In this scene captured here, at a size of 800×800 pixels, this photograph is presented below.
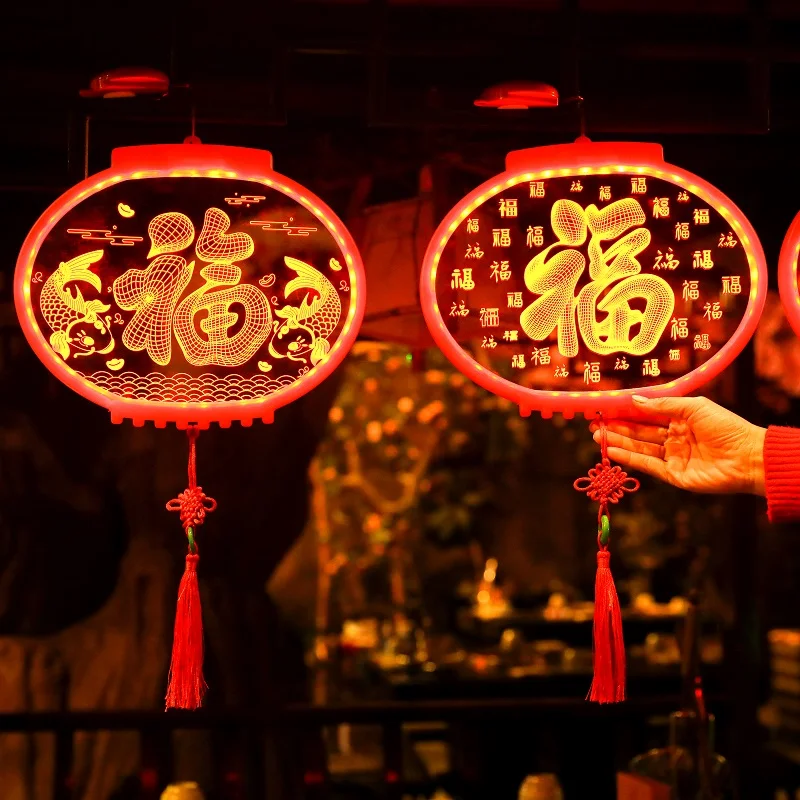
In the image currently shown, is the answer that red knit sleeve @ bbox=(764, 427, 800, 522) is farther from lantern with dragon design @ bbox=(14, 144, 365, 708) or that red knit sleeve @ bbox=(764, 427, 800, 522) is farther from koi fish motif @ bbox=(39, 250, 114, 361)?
koi fish motif @ bbox=(39, 250, 114, 361)

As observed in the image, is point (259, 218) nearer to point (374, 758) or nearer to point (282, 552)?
point (282, 552)

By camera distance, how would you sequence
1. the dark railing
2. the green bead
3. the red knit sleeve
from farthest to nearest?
1. the dark railing
2. the green bead
3. the red knit sleeve

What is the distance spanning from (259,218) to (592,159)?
2.36 feet

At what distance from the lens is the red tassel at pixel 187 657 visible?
8.04 feet

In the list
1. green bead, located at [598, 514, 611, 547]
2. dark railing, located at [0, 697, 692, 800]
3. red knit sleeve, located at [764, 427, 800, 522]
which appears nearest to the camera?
red knit sleeve, located at [764, 427, 800, 522]

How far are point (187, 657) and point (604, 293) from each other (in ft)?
3.84

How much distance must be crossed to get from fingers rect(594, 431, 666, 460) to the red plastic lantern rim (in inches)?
25.5

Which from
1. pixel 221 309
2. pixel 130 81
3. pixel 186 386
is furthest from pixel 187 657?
pixel 130 81

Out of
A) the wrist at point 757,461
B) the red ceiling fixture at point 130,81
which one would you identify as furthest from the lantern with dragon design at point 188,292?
the wrist at point 757,461

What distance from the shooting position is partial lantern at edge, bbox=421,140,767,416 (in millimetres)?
Result: 2469

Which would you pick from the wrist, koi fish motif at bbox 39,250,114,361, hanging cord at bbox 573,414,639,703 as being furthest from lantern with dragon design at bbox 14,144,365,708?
the wrist

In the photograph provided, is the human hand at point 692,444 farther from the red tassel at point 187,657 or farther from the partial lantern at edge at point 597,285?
the red tassel at point 187,657

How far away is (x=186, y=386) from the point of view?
8.08ft

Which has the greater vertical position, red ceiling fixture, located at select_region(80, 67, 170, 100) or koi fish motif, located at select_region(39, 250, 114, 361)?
red ceiling fixture, located at select_region(80, 67, 170, 100)
